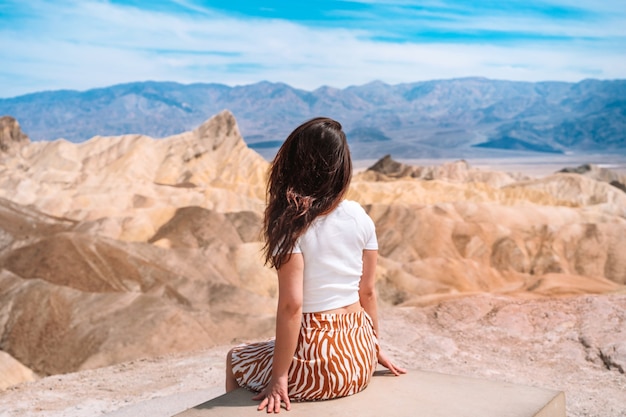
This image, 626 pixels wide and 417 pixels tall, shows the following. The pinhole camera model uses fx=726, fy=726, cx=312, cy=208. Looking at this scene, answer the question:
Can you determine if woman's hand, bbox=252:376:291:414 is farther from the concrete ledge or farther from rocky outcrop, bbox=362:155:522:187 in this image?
rocky outcrop, bbox=362:155:522:187

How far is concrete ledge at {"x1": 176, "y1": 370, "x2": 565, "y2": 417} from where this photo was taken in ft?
14.1

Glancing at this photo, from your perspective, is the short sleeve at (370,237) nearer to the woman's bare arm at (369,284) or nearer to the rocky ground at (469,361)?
the woman's bare arm at (369,284)

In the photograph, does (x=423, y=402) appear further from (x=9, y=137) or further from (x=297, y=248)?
(x=9, y=137)

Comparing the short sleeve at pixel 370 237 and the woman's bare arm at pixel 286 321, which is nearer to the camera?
the woman's bare arm at pixel 286 321

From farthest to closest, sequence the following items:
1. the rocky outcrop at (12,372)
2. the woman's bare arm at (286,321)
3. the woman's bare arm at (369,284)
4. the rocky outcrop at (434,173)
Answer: the rocky outcrop at (434,173), the rocky outcrop at (12,372), the woman's bare arm at (369,284), the woman's bare arm at (286,321)

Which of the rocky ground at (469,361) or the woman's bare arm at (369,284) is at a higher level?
the woman's bare arm at (369,284)

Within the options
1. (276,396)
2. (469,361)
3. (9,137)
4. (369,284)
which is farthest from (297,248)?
(9,137)

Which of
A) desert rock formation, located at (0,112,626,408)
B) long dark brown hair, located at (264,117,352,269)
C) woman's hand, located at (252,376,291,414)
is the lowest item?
desert rock formation, located at (0,112,626,408)

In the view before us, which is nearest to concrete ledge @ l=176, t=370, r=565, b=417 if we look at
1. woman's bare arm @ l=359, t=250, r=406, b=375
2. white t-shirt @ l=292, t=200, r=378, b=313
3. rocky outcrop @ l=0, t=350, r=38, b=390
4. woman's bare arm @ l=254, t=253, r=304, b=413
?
woman's bare arm @ l=254, t=253, r=304, b=413

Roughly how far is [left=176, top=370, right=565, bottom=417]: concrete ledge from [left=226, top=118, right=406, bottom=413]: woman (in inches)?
5.0

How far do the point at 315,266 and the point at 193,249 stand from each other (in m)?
24.9

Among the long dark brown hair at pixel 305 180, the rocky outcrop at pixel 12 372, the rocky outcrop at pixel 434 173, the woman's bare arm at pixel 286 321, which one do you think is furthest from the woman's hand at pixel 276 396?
the rocky outcrop at pixel 434 173

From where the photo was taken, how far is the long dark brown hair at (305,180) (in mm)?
4094

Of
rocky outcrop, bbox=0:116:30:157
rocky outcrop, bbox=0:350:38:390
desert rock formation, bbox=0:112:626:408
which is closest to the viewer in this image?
rocky outcrop, bbox=0:350:38:390
